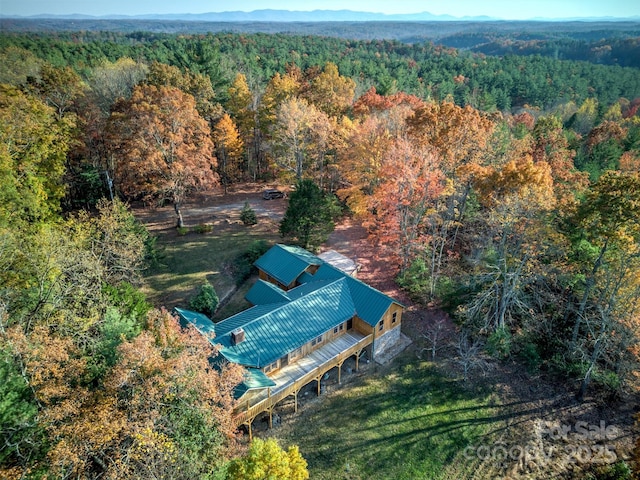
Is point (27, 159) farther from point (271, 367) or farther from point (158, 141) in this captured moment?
point (271, 367)

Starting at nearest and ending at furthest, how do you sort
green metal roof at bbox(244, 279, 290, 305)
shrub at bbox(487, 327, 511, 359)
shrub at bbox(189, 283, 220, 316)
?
shrub at bbox(487, 327, 511, 359), green metal roof at bbox(244, 279, 290, 305), shrub at bbox(189, 283, 220, 316)

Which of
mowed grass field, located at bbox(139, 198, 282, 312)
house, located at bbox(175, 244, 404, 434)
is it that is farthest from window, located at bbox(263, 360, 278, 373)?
mowed grass field, located at bbox(139, 198, 282, 312)

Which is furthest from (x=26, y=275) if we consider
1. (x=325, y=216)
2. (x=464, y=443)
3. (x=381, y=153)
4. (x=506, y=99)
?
(x=506, y=99)

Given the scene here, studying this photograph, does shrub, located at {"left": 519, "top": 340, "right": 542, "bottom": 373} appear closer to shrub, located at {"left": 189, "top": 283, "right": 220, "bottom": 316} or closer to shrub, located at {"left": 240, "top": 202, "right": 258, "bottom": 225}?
shrub, located at {"left": 189, "top": 283, "right": 220, "bottom": 316}

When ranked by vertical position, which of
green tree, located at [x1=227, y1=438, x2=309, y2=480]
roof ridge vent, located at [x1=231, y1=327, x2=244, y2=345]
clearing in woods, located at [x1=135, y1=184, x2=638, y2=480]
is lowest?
clearing in woods, located at [x1=135, y1=184, x2=638, y2=480]

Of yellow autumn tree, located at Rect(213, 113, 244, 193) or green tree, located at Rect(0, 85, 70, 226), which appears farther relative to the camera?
yellow autumn tree, located at Rect(213, 113, 244, 193)

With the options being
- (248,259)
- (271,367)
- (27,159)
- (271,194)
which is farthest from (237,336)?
(271,194)

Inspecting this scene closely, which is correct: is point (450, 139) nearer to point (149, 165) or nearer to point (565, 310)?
point (565, 310)

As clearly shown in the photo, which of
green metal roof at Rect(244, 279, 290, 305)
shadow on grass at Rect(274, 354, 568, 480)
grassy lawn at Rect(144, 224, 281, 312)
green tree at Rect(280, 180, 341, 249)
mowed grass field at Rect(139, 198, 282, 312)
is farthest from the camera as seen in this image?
green tree at Rect(280, 180, 341, 249)
